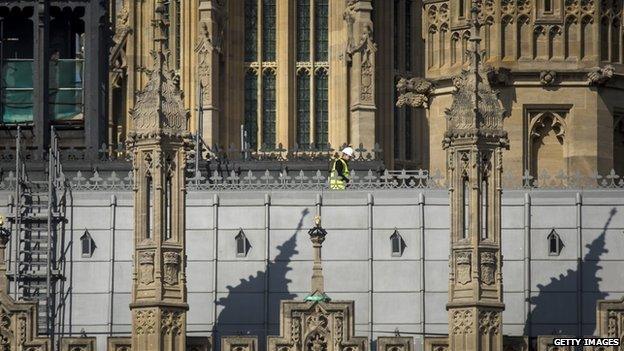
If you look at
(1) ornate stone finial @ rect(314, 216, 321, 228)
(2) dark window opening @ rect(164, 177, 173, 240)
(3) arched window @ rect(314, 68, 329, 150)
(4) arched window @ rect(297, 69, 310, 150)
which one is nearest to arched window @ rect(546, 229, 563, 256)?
(1) ornate stone finial @ rect(314, 216, 321, 228)

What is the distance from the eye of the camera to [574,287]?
4641 inches

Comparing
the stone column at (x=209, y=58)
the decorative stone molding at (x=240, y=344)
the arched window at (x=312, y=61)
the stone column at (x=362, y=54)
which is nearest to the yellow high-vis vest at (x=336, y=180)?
the decorative stone molding at (x=240, y=344)

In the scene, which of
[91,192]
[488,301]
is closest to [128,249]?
[91,192]

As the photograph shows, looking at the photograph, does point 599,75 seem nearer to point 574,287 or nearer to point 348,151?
point 574,287

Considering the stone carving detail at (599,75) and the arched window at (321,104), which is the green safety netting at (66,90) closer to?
the stone carving detail at (599,75)

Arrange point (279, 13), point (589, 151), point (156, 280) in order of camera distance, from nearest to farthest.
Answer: point (156, 280) < point (589, 151) < point (279, 13)

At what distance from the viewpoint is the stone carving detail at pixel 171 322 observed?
366 feet

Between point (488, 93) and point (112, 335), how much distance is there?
10711mm

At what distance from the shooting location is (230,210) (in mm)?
118125

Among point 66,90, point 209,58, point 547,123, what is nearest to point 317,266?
point 547,123

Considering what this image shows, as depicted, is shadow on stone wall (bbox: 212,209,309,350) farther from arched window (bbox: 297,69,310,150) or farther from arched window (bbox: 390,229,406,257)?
arched window (bbox: 297,69,310,150)

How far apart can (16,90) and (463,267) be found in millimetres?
19089

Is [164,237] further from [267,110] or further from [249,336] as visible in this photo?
[267,110]

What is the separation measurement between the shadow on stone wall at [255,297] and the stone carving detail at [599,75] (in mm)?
8301
